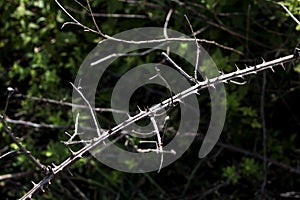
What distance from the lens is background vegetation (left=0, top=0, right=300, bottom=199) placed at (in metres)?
2.25

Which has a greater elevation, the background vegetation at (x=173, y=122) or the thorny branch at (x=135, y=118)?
the thorny branch at (x=135, y=118)

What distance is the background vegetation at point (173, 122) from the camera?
2250 mm

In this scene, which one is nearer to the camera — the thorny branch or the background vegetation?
the thorny branch

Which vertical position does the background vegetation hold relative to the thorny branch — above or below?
below

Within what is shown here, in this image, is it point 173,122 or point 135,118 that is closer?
point 135,118

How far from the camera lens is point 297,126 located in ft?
8.43

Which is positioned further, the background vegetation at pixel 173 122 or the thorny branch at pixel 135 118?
the background vegetation at pixel 173 122

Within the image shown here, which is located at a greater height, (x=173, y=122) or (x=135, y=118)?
(x=135, y=118)

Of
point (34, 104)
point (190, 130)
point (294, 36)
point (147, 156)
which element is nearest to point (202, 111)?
point (190, 130)

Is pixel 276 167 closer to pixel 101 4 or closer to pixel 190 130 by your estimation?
pixel 190 130

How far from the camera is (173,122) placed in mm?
2492

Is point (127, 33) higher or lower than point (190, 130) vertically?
higher

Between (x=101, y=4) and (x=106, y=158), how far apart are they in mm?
677

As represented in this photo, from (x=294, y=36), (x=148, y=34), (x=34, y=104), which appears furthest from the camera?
(x=34, y=104)
